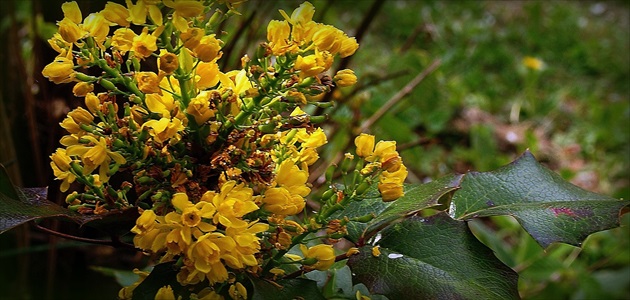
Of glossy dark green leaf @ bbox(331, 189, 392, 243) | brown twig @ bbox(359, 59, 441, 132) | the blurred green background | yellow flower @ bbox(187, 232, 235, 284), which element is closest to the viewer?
yellow flower @ bbox(187, 232, 235, 284)

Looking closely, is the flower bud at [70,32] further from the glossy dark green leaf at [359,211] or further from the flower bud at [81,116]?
the glossy dark green leaf at [359,211]

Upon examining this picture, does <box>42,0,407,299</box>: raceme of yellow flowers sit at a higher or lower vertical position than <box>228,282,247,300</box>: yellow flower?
higher

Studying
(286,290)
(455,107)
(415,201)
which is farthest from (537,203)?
(455,107)

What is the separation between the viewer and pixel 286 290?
0.42 metres

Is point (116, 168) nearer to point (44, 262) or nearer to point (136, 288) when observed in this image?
point (136, 288)

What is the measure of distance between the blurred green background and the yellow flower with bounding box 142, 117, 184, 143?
9.8 inches

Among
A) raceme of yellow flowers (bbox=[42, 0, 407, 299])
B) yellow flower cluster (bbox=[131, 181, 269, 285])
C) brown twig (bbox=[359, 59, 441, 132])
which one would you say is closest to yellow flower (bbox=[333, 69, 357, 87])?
raceme of yellow flowers (bbox=[42, 0, 407, 299])

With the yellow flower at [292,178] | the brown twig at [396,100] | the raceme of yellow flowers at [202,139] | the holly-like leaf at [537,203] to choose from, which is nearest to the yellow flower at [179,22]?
the raceme of yellow flowers at [202,139]

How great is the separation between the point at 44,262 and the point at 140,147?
53 centimetres

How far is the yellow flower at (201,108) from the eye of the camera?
0.40 m

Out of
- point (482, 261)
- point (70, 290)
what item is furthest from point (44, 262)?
point (482, 261)

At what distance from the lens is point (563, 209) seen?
478 mm

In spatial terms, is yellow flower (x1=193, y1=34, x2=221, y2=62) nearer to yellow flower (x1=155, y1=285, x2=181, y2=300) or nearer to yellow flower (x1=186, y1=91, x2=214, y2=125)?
yellow flower (x1=186, y1=91, x2=214, y2=125)

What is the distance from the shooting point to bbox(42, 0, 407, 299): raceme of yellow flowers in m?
0.39
